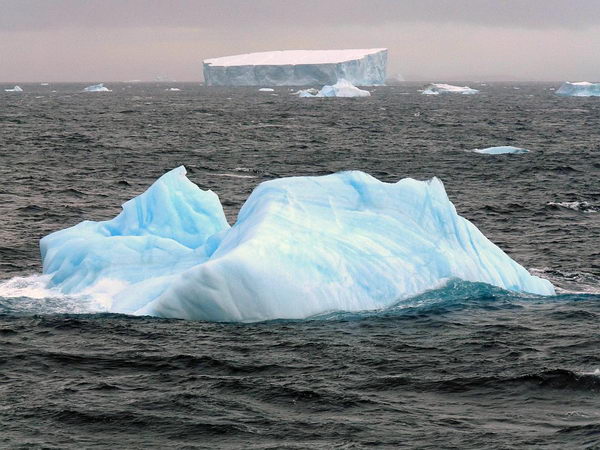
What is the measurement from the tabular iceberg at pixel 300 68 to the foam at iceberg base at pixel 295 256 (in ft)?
420

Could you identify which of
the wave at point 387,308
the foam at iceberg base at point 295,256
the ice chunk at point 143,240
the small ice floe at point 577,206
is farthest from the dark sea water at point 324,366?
the small ice floe at point 577,206

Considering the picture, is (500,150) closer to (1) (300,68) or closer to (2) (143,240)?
(2) (143,240)

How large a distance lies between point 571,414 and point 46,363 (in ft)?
23.1

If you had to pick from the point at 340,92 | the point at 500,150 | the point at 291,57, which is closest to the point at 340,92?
the point at 340,92

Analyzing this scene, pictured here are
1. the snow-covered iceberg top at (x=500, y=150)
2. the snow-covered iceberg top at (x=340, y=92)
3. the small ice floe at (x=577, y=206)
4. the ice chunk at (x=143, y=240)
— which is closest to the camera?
the ice chunk at (x=143, y=240)

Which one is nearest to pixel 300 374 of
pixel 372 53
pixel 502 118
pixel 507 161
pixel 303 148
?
pixel 507 161

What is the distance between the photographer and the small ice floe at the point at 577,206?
1092 inches

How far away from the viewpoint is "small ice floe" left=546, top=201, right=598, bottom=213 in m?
27.7

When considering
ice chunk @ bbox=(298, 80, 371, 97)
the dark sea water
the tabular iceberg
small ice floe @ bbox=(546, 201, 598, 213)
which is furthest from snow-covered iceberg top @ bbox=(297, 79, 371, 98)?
the dark sea water

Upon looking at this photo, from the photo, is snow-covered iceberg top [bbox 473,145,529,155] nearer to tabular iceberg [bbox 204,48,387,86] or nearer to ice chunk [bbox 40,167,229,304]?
ice chunk [bbox 40,167,229,304]

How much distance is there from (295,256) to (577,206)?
15093 millimetres

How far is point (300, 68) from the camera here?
154m

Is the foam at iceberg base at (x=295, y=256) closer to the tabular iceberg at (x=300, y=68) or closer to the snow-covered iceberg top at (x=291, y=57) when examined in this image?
the tabular iceberg at (x=300, y=68)

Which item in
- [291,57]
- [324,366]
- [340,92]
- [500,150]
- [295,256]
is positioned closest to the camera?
[324,366]
